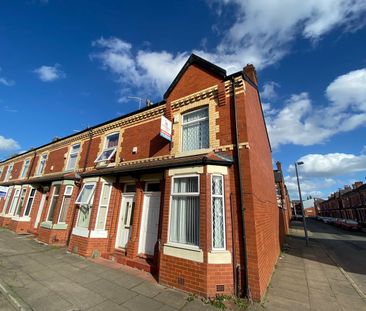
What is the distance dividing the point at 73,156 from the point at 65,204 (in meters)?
4.03

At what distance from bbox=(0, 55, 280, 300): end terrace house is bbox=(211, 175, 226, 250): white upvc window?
0.03 metres

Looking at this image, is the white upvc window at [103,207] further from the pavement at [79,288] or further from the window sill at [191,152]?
the window sill at [191,152]

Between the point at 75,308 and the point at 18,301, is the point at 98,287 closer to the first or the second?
the point at 75,308

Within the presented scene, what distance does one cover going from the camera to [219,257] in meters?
5.31

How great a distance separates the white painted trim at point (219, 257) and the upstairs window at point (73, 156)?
11511 mm

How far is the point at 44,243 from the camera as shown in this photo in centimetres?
1013

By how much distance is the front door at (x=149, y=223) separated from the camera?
7.51 metres

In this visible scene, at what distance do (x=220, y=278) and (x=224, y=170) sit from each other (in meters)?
3.07

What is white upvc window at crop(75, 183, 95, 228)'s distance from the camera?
8844mm

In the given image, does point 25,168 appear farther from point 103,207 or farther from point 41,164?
point 103,207

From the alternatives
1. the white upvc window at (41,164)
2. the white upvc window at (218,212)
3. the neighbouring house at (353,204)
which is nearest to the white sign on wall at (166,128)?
the white upvc window at (218,212)

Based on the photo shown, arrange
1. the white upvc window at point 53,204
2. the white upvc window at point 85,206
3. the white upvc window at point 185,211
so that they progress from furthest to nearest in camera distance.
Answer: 1. the white upvc window at point 53,204
2. the white upvc window at point 85,206
3. the white upvc window at point 185,211

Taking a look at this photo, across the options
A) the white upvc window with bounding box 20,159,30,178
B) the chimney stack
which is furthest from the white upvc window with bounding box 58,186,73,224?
the chimney stack

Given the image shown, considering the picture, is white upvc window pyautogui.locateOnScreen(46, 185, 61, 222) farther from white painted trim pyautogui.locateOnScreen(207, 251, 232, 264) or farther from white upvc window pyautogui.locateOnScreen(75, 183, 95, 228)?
white painted trim pyautogui.locateOnScreen(207, 251, 232, 264)
